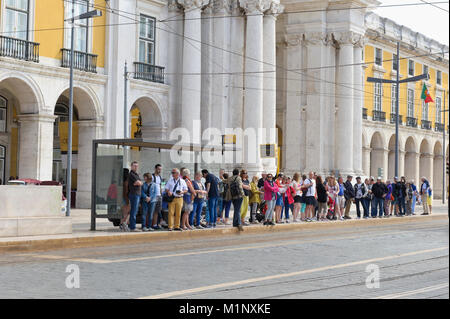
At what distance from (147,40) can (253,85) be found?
607 centimetres

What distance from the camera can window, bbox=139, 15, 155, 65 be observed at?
34.9m

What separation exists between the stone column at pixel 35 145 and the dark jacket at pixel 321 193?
37.5 ft

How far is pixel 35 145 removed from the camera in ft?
97.7

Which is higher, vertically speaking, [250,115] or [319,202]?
[250,115]

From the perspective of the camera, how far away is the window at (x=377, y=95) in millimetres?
57375

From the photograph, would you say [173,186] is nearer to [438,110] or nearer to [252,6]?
[252,6]

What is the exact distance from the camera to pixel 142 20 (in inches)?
1375

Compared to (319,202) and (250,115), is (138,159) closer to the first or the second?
(319,202)

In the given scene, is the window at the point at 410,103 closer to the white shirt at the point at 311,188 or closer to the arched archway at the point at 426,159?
the arched archway at the point at 426,159

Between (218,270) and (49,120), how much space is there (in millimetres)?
19747

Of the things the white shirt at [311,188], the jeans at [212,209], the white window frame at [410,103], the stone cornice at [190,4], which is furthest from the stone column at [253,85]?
the white window frame at [410,103]

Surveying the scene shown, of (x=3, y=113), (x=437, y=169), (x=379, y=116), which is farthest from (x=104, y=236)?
A: (x=437, y=169)
